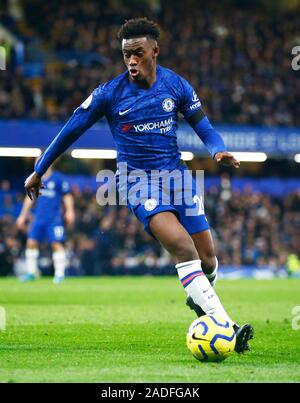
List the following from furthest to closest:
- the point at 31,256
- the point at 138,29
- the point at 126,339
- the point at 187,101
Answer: the point at 31,256 < the point at 126,339 < the point at 187,101 < the point at 138,29

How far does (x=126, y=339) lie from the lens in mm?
9039

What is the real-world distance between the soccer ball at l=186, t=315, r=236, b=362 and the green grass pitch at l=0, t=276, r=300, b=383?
104 mm

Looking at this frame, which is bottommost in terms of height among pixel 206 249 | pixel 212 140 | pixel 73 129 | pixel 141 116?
pixel 206 249

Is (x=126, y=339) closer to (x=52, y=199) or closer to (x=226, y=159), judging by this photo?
(x=226, y=159)

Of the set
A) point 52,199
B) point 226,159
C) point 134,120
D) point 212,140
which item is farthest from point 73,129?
point 52,199

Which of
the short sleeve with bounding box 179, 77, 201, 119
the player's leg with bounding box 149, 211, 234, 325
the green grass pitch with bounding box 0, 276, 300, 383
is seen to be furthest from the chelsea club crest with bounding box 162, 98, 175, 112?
the green grass pitch with bounding box 0, 276, 300, 383

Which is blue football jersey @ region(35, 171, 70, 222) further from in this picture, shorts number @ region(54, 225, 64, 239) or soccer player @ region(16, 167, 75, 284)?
shorts number @ region(54, 225, 64, 239)

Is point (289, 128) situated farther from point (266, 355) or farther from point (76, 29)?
point (266, 355)

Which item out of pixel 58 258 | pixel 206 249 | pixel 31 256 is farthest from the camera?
pixel 31 256

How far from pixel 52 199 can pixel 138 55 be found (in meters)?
12.4

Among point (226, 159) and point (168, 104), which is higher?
point (168, 104)

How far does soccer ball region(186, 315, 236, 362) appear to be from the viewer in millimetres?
7293

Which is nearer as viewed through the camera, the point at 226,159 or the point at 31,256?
the point at 226,159
